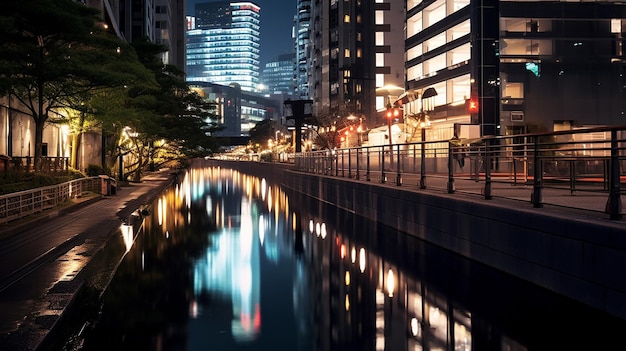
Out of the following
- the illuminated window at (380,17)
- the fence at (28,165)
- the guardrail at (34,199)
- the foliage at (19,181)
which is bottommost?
the guardrail at (34,199)

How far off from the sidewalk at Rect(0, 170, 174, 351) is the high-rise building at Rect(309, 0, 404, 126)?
262 ft

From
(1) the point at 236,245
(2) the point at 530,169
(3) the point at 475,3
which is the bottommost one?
(1) the point at 236,245

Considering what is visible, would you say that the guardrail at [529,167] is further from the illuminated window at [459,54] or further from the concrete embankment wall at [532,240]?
the illuminated window at [459,54]

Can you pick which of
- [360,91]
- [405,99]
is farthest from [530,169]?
[360,91]

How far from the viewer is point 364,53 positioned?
107000 millimetres

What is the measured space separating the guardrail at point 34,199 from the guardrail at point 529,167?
10.3 m

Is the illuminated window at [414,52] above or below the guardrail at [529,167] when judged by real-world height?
above

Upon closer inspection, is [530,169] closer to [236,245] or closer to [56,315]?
[236,245]

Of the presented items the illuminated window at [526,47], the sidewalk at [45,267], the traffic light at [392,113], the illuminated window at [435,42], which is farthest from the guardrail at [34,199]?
the illuminated window at [435,42]

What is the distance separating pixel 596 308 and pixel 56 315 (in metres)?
6.15

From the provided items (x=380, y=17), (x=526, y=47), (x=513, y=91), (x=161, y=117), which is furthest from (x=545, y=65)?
(x=380, y=17)

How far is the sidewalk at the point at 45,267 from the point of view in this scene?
6837 millimetres

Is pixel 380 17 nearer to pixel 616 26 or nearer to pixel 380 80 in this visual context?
pixel 380 80

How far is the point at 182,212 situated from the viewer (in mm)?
24641
